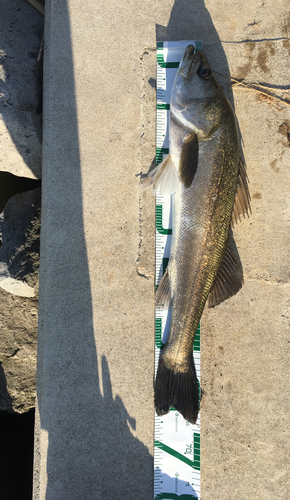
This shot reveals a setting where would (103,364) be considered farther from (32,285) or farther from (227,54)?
(227,54)

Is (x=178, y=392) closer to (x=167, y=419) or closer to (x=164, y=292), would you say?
(x=167, y=419)

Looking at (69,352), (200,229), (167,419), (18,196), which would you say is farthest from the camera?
(18,196)

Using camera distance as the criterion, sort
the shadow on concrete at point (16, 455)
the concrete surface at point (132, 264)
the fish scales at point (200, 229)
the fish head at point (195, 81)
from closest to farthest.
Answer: the fish scales at point (200, 229) → the fish head at point (195, 81) → the concrete surface at point (132, 264) → the shadow on concrete at point (16, 455)

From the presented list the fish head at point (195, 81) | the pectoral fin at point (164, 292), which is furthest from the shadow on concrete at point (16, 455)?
the fish head at point (195, 81)

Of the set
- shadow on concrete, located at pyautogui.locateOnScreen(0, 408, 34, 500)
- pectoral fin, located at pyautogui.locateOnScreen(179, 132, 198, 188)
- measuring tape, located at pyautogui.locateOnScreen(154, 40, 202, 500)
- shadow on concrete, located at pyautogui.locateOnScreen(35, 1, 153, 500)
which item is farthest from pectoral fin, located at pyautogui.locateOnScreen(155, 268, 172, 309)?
shadow on concrete, located at pyautogui.locateOnScreen(0, 408, 34, 500)

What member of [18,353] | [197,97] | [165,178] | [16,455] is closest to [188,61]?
[197,97]

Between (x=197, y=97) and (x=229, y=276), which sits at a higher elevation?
(x=197, y=97)

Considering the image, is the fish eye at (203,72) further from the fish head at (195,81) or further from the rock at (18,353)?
the rock at (18,353)

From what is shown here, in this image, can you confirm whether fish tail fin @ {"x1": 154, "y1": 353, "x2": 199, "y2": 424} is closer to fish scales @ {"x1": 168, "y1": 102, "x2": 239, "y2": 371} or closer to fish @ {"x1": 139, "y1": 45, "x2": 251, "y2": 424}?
fish @ {"x1": 139, "y1": 45, "x2": 251, "y2": 424}
